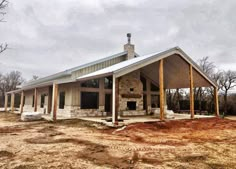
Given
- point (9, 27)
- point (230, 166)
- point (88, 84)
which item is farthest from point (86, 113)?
point (230, 166)

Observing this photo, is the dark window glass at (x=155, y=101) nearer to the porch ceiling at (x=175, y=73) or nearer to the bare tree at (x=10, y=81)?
the porch ceiling at (x=175, y=73)

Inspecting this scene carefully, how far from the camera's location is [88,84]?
44.0 feet

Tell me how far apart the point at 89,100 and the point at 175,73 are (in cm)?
674

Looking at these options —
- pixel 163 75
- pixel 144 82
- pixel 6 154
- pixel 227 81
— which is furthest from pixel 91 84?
pixel 227 81

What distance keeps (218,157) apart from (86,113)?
32.3 ft

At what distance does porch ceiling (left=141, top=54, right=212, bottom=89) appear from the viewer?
1237cm

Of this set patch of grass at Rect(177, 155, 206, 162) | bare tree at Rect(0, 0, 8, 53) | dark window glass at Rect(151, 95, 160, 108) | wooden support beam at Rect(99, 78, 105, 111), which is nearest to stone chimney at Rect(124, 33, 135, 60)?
wooden support beam at Rect(99, 78, 105, 111)

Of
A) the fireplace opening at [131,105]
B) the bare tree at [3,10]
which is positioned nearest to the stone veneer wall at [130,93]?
the fireplace opening at [131,105]

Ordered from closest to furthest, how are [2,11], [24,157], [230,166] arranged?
[230,166]
[24,157]
[2,11]

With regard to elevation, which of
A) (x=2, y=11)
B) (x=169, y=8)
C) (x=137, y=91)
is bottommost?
(x=137, y=91)

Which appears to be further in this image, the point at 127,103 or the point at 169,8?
the point at 127,103

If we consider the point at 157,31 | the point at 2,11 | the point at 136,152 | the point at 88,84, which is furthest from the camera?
the point at 157,31

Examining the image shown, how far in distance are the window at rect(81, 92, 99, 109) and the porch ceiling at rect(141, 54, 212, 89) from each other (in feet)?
14.4

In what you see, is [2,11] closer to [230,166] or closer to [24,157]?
[24,157]
